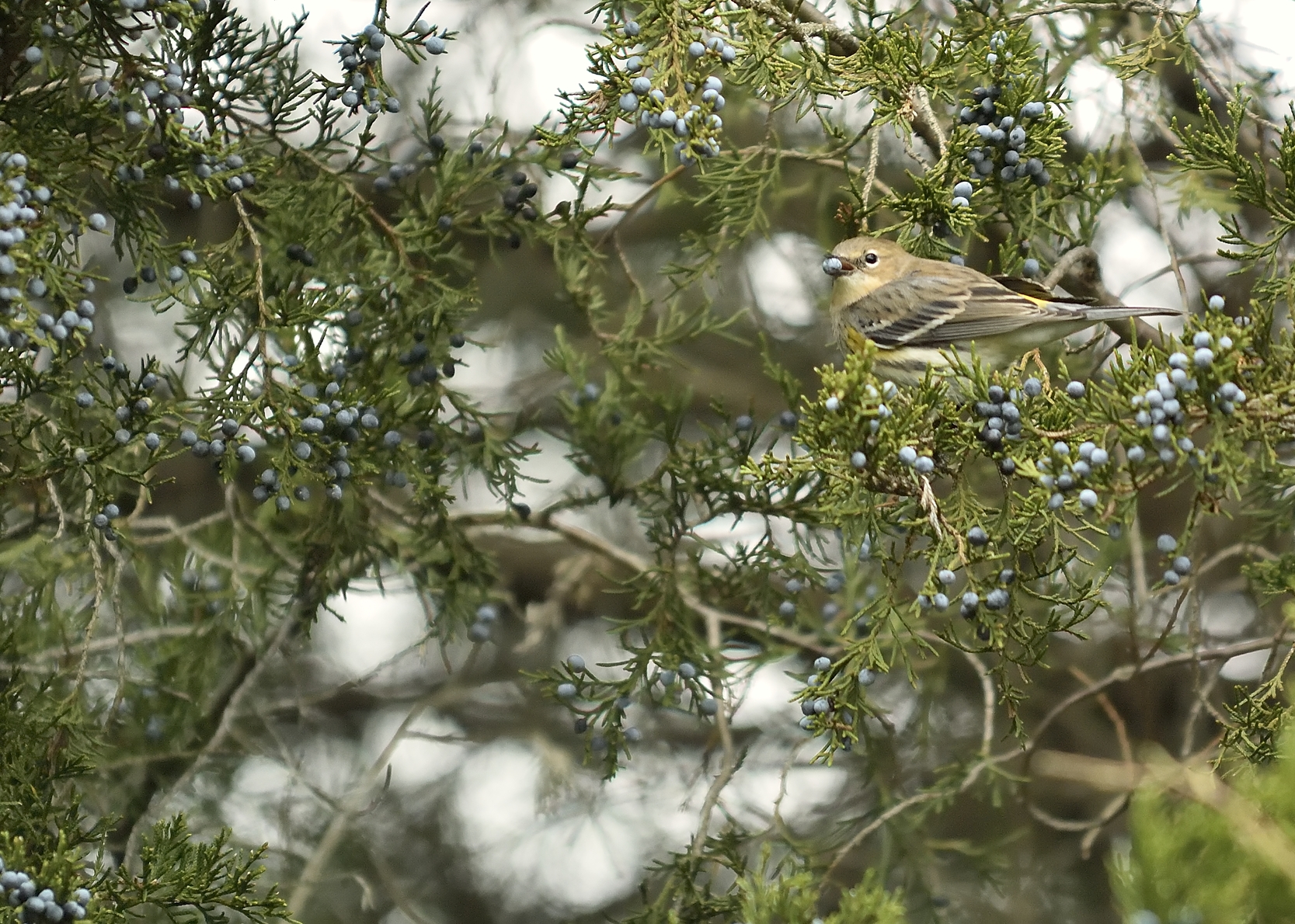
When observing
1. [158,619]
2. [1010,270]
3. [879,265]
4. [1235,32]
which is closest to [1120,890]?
[1010,270]

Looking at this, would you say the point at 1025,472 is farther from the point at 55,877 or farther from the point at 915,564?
the point at 915,564

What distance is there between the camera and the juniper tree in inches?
84.7

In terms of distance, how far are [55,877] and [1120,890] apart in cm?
169

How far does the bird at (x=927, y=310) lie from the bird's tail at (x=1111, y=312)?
0.10m

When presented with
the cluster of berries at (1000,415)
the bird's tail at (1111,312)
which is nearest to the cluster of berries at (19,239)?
the cluster of berries at (1000,415)

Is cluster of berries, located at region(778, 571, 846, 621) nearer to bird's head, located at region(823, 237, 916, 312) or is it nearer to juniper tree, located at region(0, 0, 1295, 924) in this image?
juniper tree, located at region(0, 0, 1295, 924)

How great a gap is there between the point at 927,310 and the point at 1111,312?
0.78 metres

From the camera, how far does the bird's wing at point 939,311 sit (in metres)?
3.62

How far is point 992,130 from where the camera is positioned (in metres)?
2.66

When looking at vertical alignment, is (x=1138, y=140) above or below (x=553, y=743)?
above

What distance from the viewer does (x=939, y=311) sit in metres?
3.87

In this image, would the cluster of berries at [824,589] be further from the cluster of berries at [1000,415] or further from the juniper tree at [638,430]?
→ the cluster of berries at [1000,415]

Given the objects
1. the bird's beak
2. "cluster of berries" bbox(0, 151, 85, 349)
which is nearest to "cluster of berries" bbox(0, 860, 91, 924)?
"cluster of berries" bbox(0, 151, 85, 349)

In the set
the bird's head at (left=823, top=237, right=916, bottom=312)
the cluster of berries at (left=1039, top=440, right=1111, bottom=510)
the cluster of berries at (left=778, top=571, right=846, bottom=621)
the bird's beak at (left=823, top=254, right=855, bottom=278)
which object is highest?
the bird's head at (left=823, top=237, right=916, bottom=312)
